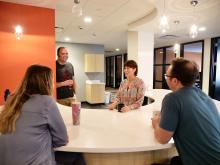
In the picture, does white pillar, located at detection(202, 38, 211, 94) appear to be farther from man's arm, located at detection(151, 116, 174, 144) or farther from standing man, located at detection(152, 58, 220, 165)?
man's arm, located at detection(151, 116, 174, 144)

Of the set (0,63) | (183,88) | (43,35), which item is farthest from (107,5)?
(183,88)

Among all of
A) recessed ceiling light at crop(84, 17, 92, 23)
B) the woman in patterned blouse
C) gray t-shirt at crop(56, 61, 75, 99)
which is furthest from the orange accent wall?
the woman in patterned blouse

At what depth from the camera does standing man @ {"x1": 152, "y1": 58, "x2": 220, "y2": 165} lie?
112 centimetres

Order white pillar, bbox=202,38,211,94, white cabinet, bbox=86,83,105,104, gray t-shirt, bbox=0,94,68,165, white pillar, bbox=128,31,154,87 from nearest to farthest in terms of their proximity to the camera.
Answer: gray t-shirt, bbox=0,94,68,165, white pillar, bbox=128,31,154,87, white pillar, bbox=202,38,211,94, white cabinet, bbox=86,83,105,104

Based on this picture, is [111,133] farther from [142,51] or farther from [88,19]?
[142,51]

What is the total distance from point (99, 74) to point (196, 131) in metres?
6.98

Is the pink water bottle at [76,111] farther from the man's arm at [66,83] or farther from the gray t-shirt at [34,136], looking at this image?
the man's arm at [66,83]

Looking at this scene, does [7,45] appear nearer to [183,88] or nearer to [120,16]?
[120,16]

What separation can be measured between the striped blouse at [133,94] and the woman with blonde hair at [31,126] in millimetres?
1198

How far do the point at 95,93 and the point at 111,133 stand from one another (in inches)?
235

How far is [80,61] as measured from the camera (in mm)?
7570

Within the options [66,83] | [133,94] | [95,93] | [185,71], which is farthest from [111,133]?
[95,93]

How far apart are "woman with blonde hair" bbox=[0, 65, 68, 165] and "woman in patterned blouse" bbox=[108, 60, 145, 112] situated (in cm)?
112

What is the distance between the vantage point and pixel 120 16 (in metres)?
3.86
